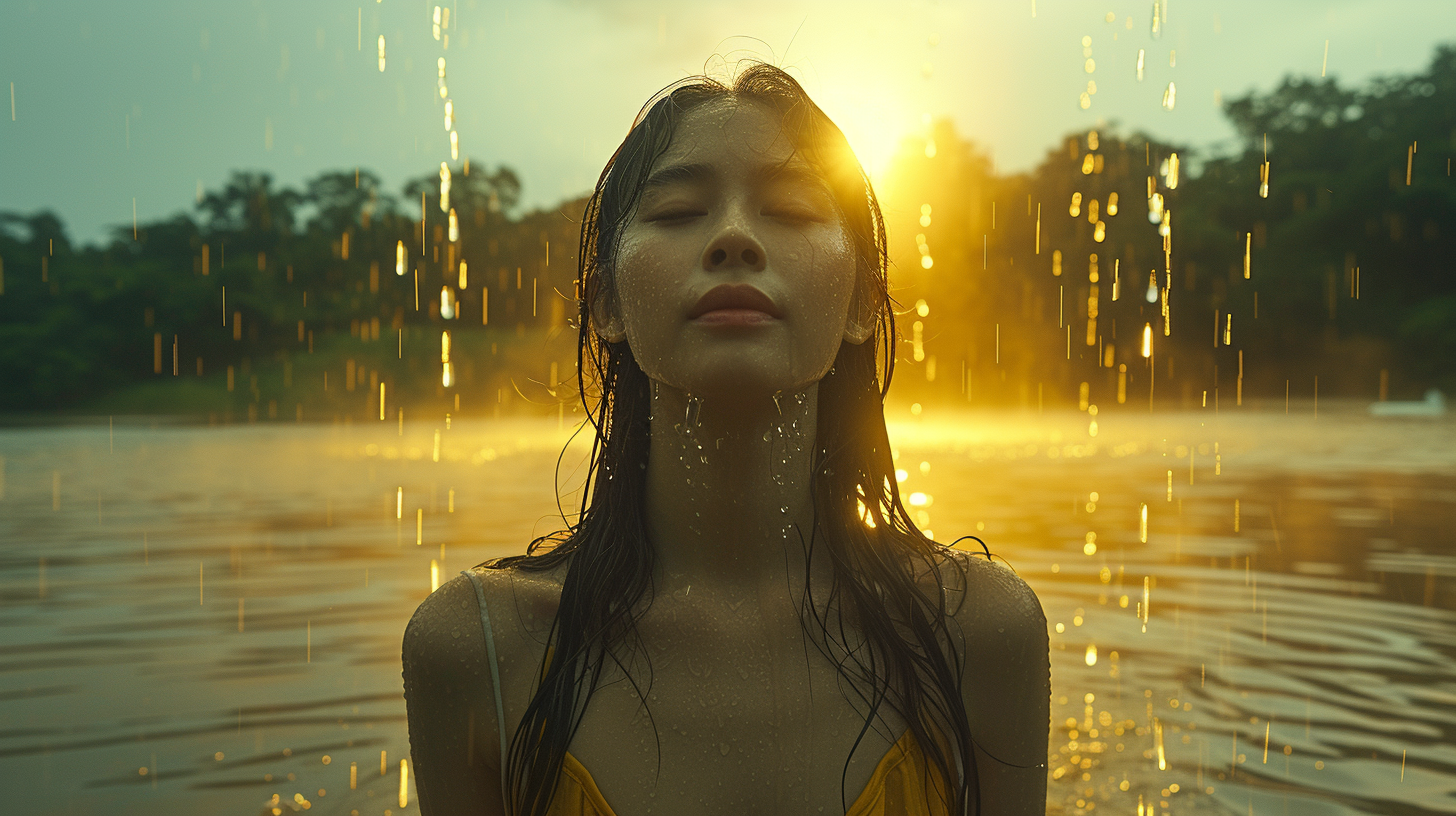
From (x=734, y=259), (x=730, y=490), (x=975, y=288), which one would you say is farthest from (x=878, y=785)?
(x=975, y=288)

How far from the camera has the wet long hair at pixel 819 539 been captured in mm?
1946

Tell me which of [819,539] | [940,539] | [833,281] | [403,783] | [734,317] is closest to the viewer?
[734,317]

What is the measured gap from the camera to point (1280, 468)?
1764 cm

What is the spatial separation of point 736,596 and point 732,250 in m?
0.64

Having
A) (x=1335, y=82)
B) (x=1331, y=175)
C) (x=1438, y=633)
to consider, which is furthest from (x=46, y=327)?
(x=1335, y=82)

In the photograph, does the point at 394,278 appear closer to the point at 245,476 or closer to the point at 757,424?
the point at 245,476

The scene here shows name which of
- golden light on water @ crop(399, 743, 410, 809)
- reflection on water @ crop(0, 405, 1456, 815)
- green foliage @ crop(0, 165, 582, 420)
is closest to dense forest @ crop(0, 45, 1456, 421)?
green foliage @ crop(0, 165, 582, 420)

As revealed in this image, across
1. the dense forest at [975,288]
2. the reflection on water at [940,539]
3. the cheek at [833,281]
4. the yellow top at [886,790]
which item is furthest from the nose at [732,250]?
the dense forest at [975,288]

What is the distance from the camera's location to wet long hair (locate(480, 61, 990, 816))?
1946 mm

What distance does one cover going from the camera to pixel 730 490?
80.3 inches

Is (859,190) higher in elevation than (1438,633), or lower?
higher

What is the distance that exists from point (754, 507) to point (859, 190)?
665 mm

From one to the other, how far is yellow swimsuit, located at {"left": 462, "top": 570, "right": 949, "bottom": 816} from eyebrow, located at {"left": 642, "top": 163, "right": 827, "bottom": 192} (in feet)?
2.66

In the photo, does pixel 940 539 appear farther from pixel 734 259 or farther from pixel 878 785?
pixel 734 259
